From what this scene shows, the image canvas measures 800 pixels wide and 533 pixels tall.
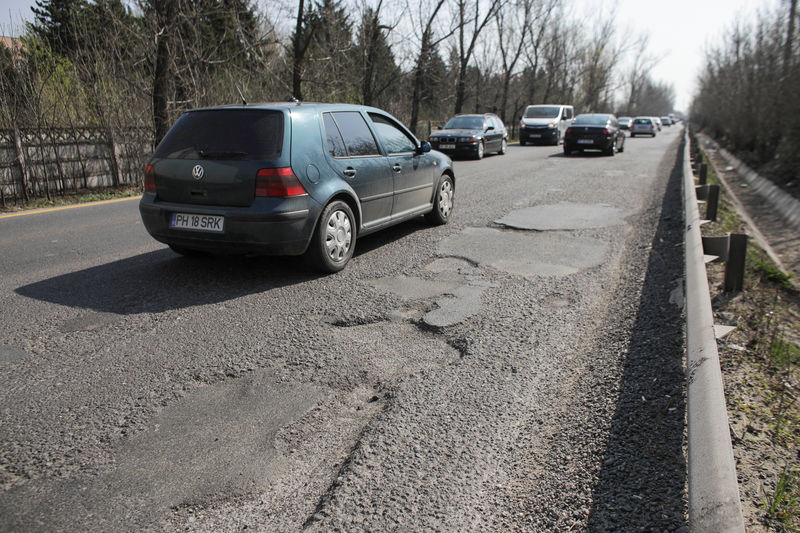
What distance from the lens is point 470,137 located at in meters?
20.2

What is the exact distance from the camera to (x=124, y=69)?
12.7 m

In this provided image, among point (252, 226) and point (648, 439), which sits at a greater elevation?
point (252, 226)

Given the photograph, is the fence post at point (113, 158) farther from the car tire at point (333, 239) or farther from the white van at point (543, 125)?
the white van at point (543, 125)

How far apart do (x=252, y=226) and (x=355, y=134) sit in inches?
67.2

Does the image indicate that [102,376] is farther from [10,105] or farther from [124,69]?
[124,69]

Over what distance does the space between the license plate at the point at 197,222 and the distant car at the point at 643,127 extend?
1997 inches

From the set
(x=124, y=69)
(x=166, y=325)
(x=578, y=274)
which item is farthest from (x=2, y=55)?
(x=578, y=274)

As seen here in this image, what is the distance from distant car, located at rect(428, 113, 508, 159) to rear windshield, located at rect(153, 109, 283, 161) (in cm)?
1535

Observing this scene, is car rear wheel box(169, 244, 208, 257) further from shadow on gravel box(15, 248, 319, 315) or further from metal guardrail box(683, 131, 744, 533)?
metal guardrail box(683, 131, 744, 533)

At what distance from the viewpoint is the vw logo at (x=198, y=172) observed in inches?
197

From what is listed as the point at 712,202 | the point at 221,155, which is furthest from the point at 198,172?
the point at 712,202

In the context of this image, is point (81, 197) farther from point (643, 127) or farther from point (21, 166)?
point (643, 127)

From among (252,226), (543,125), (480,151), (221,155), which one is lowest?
(252,226)

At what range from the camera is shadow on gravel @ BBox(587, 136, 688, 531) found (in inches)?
86.1
